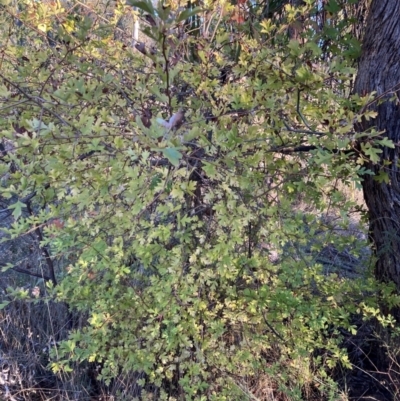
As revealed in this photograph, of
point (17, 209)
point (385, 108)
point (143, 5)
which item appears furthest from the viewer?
point (385, 108)

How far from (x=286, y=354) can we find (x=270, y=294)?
1.52 ft

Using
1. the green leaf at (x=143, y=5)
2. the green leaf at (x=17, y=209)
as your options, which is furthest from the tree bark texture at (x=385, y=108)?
the green leaf at (x=17, y=209)

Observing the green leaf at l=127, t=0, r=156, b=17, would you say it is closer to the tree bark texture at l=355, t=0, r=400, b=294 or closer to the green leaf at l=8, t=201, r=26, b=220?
the green leaf at l=8, t=201, r=26, b=220

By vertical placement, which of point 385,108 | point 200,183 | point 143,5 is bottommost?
point 200,183

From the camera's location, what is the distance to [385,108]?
187 centimetres

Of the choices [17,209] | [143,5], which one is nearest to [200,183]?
[17,209]

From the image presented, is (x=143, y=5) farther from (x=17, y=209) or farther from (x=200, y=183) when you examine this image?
(x=200, y=183)

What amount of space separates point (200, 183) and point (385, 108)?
888 mm

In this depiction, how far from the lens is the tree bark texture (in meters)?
1.84

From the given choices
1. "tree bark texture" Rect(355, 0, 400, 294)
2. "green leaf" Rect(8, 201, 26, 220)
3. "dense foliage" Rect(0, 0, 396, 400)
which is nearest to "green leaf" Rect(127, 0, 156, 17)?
"dense foliage" Rect(0, 0, 396, 400)

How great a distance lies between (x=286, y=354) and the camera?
220 centimetres

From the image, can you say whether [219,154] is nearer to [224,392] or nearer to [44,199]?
[44,199]

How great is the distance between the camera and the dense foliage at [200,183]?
1.59 m

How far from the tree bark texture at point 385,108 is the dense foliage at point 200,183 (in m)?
0.08
